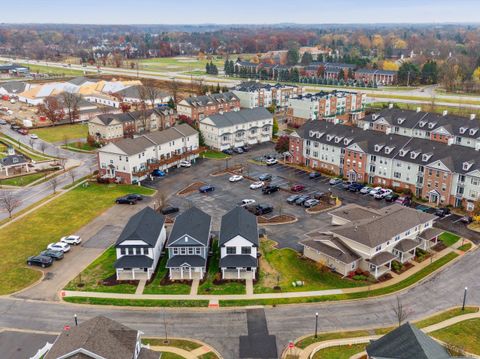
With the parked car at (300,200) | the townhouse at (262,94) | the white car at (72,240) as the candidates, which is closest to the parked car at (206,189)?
the parked car at (300,200)

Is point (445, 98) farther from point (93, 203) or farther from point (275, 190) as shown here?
point (93, 203)

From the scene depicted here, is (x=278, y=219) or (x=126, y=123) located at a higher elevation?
(x=126, y=123)

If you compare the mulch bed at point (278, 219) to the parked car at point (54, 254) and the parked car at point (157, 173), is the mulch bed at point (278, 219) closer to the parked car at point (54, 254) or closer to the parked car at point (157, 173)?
the parked car at point (157, 173)

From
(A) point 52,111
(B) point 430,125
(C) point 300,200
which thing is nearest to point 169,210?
(C) point 300,200

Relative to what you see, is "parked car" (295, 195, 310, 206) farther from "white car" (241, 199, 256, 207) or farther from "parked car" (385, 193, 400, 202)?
"parked car" (385, 193, 400, 202)

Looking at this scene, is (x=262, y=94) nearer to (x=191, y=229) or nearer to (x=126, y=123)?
(x=126, y=123)

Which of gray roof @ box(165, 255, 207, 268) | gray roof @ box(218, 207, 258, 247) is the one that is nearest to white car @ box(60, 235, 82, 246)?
gray roof @ box(165, 255, 207, 268)

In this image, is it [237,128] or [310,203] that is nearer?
[310,203]
